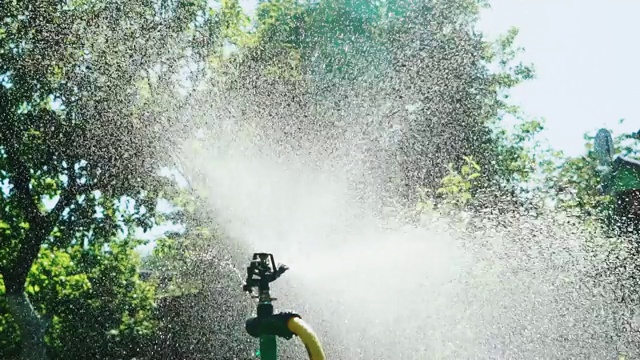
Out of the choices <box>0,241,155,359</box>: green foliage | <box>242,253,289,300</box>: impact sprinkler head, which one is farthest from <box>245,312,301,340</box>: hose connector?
<box>0,241,155,359</box>: green foliage

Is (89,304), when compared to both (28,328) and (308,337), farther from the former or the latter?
(308,337)

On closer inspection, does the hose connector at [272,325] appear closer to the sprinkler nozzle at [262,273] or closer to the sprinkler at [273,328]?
the sprinkler at [273,328]

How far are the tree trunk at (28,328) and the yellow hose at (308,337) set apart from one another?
11034 mm

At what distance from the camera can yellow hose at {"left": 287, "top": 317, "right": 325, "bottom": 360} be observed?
7.98 ft

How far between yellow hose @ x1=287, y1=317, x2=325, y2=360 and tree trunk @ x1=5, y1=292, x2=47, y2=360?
36.2 feet

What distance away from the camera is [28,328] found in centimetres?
1136

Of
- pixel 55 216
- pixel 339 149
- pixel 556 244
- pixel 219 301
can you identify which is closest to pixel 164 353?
pixel 219 301

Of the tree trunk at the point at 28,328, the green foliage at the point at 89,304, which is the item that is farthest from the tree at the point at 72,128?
the green foliage at the point at 89,304

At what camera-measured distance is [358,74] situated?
16.9m

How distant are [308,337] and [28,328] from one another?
1119 cm

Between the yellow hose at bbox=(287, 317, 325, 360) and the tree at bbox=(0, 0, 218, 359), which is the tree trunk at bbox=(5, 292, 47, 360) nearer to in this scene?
the tree at bbox=(0, 0, 218, 359)

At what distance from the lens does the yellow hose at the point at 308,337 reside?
2.43 metres

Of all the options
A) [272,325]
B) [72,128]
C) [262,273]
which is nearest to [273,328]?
[272,325]

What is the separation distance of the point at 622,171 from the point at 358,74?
13051 mm
